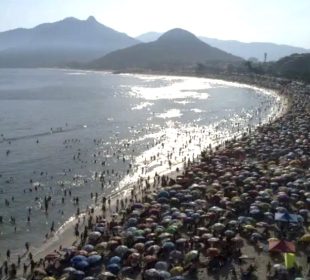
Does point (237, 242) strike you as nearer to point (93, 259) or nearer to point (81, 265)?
point (93, 259)

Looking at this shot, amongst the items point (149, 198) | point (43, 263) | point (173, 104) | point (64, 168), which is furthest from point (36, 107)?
point (43, 263)

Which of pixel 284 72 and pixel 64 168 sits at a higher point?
pixel 284 72

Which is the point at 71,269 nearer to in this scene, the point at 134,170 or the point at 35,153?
the point at 134,170

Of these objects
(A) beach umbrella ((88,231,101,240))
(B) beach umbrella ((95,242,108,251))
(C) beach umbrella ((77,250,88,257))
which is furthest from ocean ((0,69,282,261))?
(B) beach umbrella ((95,242,108,251))

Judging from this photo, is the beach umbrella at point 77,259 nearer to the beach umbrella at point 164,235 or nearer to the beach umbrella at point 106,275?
the beach umbrella at point 106,275

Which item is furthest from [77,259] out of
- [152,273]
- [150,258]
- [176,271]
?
[176,271]
